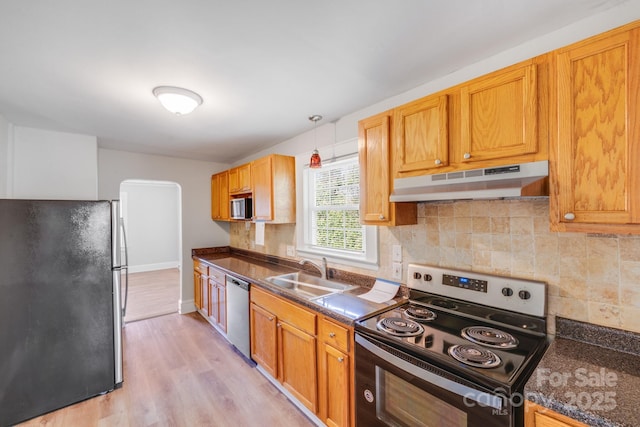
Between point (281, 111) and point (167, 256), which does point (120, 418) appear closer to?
point (281, 111)

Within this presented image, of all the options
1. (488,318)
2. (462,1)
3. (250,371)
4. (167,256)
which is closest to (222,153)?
(250,371)

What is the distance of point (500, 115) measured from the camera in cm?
131

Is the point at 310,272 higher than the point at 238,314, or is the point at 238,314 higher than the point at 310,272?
the point at 310,272

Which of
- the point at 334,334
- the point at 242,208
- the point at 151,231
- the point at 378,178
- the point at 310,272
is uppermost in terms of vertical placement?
the point at 378,178

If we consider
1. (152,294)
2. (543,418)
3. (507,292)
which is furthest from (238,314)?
(152,294)

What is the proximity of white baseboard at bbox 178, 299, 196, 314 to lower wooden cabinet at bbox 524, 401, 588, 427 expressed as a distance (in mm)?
4312

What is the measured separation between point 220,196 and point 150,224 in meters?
4.38

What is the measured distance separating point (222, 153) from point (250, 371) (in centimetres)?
285

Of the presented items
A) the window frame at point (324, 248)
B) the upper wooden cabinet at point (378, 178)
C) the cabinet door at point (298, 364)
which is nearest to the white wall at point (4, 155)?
the window frame at point (324, 248)

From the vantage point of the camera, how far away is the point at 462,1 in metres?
1.16

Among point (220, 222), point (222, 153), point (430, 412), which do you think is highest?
point (222, 153)

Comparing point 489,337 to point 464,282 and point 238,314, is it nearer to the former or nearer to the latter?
point 464,282

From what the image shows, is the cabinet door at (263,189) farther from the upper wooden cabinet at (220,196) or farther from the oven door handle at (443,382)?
the oven door handle at (443,382)

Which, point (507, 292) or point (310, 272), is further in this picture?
point (310, 272)
